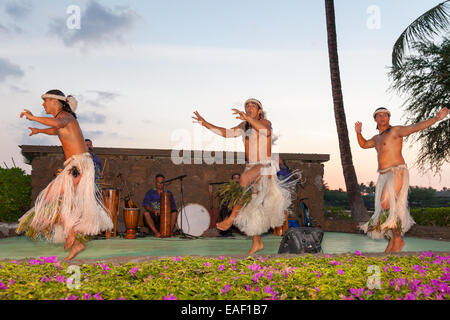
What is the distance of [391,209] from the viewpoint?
18.9 feet

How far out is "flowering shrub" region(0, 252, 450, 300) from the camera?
3.17 meters

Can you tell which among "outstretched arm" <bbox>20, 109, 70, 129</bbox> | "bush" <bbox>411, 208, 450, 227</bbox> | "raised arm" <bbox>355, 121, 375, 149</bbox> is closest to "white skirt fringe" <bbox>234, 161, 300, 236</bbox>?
"raised arm" <bbox>355, 121, 375, 149</bbox>

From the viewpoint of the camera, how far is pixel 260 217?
213 inches

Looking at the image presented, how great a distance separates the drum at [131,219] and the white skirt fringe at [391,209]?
15.1 feet

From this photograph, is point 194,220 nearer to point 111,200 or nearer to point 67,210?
point 111,200

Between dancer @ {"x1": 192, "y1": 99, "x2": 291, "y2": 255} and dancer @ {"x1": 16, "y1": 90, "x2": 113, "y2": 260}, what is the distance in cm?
149

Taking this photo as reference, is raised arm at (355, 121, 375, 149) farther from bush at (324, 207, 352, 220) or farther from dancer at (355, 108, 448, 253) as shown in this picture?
bush at (324, 207, 352, 220)

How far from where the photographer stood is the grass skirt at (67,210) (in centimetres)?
→ 499

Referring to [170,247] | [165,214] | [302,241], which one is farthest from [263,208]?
[165,214]

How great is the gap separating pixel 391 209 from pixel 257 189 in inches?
70.9

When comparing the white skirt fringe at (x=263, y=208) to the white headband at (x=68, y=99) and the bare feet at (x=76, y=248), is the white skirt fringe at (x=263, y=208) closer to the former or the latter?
the bare feet at (x=76, y=248)

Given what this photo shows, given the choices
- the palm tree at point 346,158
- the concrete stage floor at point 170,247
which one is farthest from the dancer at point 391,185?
the palm tree at point 346,158

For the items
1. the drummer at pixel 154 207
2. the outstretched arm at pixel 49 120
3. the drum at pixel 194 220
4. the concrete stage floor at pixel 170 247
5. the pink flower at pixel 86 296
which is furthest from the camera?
the drum at pixel 194 220
